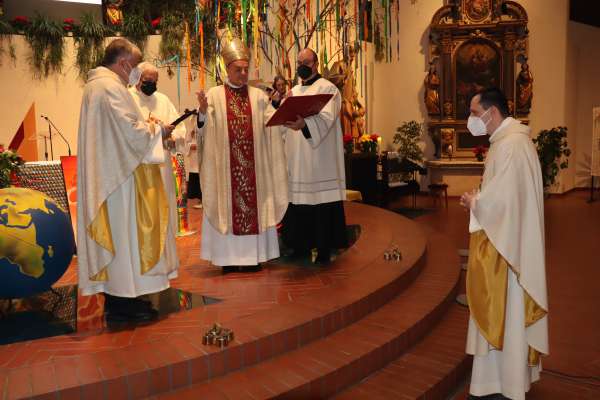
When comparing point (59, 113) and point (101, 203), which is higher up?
point (59, 113)

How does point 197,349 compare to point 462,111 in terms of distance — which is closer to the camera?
point 197,349

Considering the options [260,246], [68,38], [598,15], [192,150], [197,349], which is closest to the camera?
[197,349]

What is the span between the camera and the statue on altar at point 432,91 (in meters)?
13.9

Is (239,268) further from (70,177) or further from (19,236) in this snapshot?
(70,177)

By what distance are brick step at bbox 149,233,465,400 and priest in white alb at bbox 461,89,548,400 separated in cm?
74

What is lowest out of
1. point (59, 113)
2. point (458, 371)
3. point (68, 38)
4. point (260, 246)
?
point (458, 371)

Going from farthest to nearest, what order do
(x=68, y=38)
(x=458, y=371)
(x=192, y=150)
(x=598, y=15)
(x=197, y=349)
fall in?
1. (x=598, y=15)
2. (x=68, y=38)
3. (x=192, y=150)
4. (x=458, y=371)
5. (x=197, y=349)

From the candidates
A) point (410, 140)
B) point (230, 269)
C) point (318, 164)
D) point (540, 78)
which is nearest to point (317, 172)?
point (318, 164)

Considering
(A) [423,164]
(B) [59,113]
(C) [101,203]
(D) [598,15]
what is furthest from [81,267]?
(D) [598,15]

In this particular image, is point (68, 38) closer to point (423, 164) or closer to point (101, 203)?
point (101, 203)

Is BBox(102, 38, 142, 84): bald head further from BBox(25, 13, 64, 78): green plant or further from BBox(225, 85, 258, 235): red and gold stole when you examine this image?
BBox(25, 13, 64, 78): green plant

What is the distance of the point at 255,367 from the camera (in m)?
3.59

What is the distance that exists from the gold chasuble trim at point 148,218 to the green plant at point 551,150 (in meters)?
10.3

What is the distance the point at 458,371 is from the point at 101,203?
253 cm
